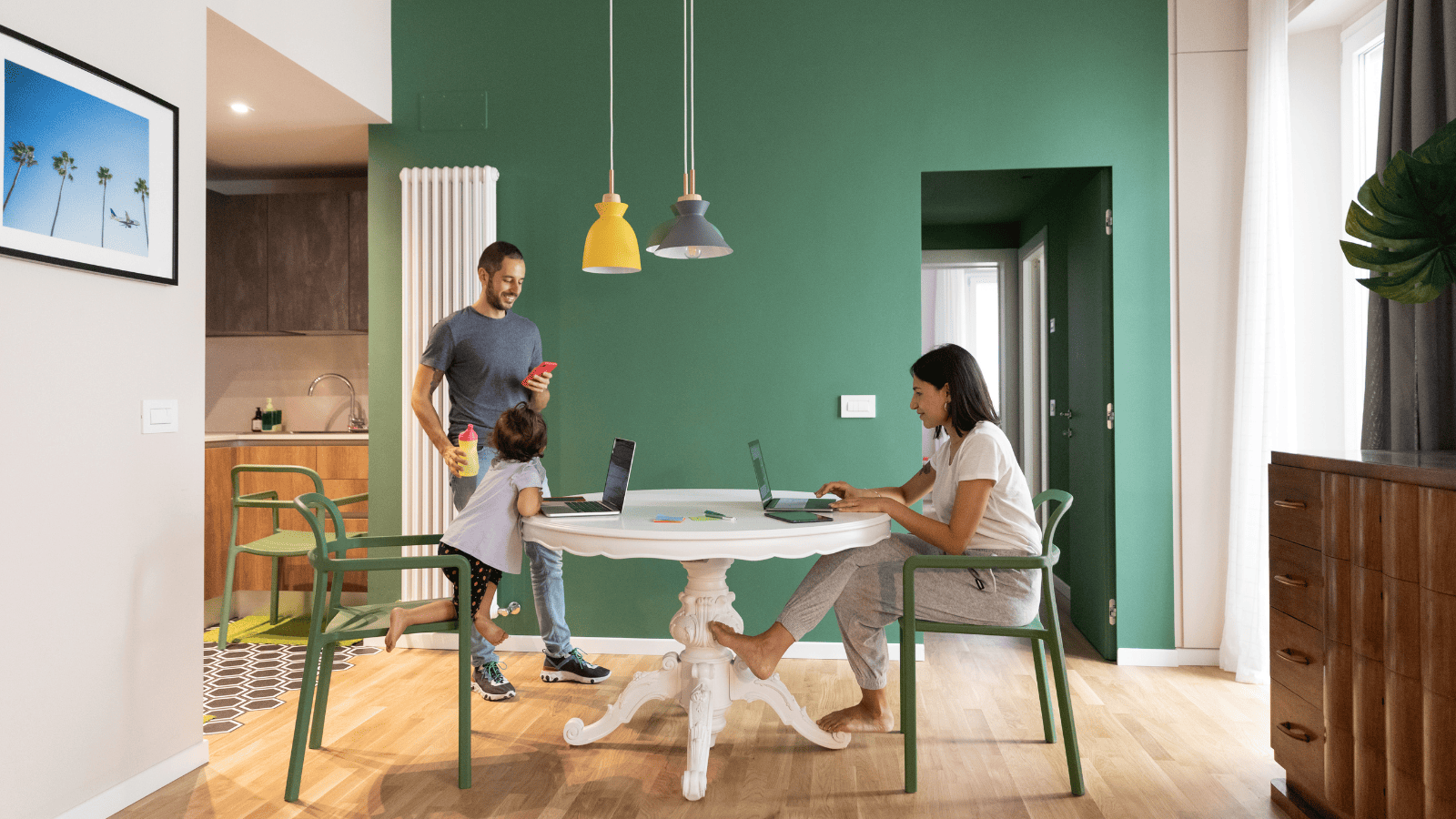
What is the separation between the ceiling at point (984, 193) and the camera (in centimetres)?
418

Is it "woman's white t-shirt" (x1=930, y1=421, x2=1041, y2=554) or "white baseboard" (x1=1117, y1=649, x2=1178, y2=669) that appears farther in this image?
"white baseboard" (x1=1117, y1=649, x2=1178, y2=669)

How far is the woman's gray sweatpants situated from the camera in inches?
96.3

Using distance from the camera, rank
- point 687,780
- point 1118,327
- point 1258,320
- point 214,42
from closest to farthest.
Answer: point 687,780 < point 214,42 < point 1258,320 < point 1118,327

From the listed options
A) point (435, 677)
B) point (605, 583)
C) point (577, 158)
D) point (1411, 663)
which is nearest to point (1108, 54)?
point (577, 158)

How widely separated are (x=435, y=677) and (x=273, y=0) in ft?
8.46

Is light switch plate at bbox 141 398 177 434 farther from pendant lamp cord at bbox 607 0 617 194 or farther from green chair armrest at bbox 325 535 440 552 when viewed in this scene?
pendant lamp cord at bbox 607 0 617 194

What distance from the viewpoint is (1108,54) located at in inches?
142

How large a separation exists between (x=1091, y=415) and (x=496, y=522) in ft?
8.98

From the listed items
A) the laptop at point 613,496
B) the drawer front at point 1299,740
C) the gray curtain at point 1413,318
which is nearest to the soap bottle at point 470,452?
the laptop at point 613,496

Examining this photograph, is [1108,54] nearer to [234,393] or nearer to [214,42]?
[214,42]

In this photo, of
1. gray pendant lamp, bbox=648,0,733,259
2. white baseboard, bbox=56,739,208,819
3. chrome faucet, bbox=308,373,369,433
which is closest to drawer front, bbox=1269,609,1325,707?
gray pendant lamp, bbox=648,0,733,259

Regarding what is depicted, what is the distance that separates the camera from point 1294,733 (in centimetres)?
221

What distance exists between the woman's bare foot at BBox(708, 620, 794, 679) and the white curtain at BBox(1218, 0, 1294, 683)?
201cm

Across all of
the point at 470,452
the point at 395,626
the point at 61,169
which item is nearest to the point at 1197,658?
the point at 470,452
